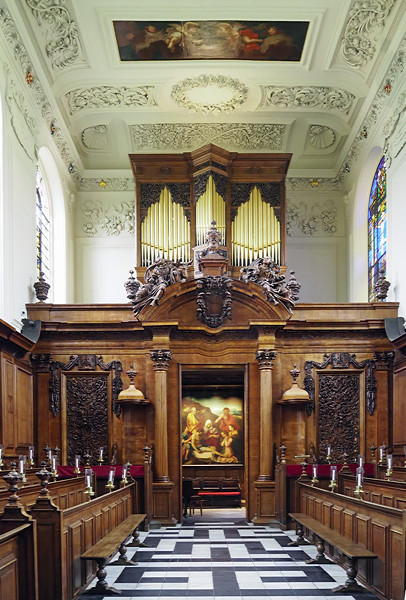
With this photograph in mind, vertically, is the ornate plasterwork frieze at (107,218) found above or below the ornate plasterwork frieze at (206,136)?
below

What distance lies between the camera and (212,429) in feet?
61.9

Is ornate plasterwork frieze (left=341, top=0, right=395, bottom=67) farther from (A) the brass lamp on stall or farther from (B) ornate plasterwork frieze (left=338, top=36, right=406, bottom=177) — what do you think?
(A) the brass lamp on stall

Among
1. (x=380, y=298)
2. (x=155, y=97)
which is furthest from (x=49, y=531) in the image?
(x=155, y=97)

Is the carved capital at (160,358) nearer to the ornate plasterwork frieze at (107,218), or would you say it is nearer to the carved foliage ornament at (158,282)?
the carved foliage ornament at (158,282)

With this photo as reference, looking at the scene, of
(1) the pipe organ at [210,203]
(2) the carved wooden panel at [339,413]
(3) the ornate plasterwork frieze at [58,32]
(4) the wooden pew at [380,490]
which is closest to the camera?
(4) the wooden pew at [380,490]

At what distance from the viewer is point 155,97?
16750 mm

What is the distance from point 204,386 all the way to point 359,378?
5.18 metres

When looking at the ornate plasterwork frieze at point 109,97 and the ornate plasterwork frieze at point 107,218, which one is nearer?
the ornate plasterwork frieze at point 109,97

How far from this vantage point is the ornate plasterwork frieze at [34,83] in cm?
1239

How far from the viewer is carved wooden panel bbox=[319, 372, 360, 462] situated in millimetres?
14453

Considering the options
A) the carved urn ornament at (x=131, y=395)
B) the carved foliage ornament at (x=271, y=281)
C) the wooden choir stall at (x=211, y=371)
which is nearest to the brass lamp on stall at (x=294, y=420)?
the wooden choir stall at (x=211, y=371)

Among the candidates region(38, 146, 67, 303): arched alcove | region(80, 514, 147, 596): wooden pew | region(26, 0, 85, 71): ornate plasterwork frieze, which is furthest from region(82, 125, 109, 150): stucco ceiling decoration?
region(80, 514, 147, 596): wooden pew

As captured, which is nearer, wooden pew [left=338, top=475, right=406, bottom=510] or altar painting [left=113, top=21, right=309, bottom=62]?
wooden pew [left=338, top=475, right=406, bottom=510]

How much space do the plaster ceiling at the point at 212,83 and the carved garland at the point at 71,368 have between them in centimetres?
541
